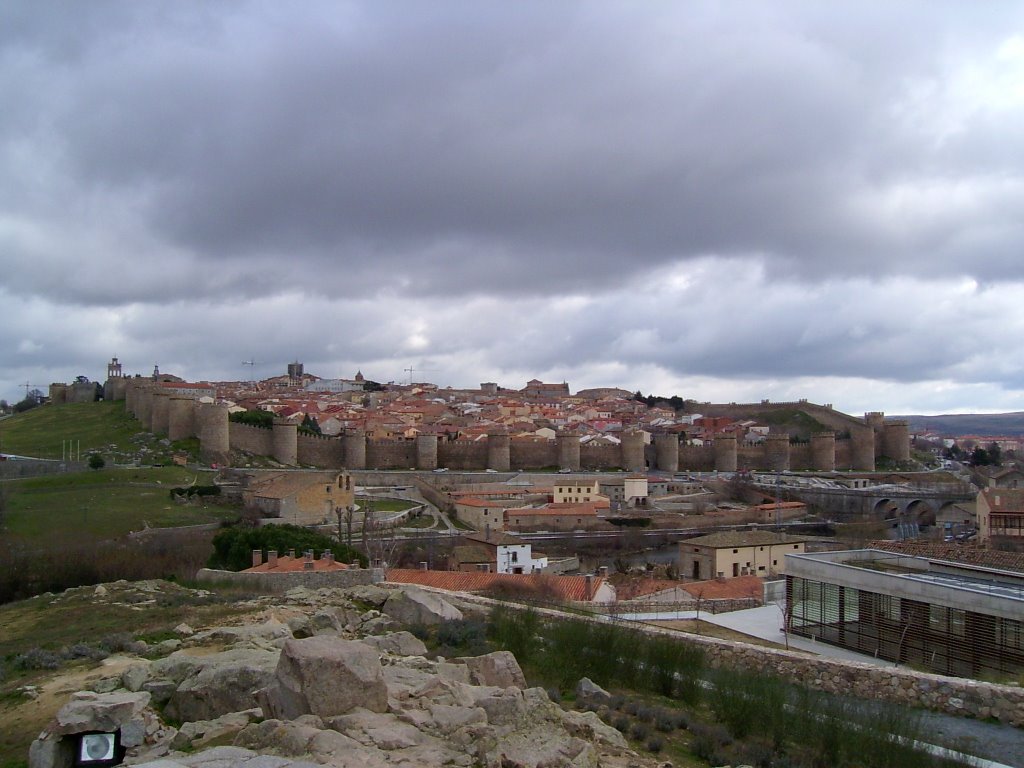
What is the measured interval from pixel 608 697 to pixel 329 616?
3.39 metres

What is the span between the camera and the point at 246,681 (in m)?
6.27

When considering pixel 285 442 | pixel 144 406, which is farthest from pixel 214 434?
pixel 144 406

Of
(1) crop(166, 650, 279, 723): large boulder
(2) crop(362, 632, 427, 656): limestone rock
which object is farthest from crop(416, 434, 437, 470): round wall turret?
(1) crop(166, 650, 279, 723): large boulder

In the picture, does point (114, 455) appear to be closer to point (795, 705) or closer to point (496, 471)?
point (496, 471)

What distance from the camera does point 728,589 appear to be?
16.5 metres

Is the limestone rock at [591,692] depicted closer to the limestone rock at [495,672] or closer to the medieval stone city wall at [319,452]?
the limestone rock at [495,672]

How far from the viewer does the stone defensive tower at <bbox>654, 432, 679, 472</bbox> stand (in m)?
56.1

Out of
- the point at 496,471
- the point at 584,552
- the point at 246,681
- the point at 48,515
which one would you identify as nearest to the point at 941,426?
the point at 496,471

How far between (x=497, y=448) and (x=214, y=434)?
55.1 feet

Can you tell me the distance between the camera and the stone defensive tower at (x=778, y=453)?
57938 mm

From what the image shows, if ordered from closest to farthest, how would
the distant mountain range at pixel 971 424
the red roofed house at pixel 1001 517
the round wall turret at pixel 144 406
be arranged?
the red roofed house at pixel 1001 517 → the round wall turret at pixel 144 406 → the distant mountain range at pixel 971 424

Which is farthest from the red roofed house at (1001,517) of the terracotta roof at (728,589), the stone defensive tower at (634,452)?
the stone defensive tower at (634,452)

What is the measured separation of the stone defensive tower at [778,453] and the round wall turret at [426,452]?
23.4 metres

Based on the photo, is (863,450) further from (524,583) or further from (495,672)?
(495,672)
